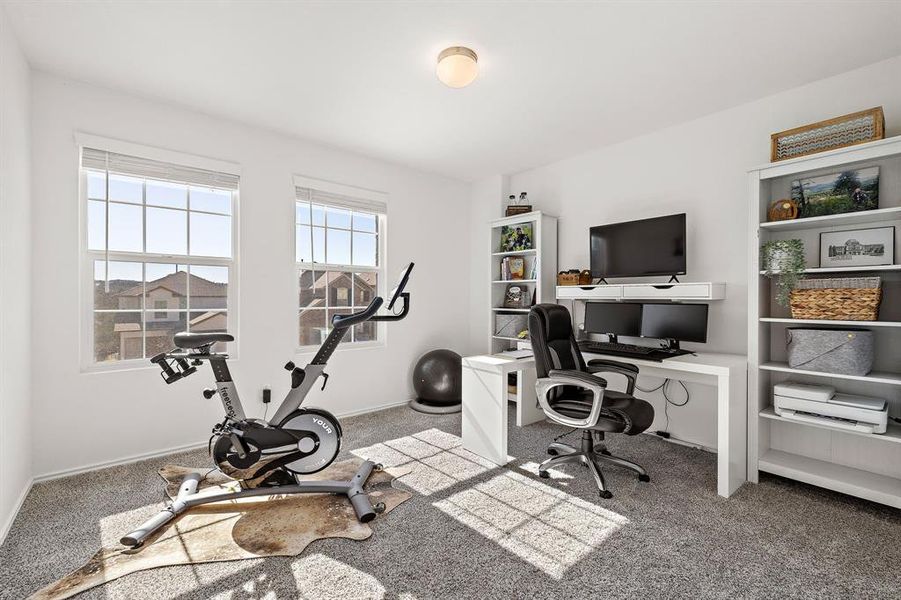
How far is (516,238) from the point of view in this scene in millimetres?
4449

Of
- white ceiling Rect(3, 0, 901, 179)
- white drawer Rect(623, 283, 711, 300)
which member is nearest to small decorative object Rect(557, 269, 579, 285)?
white drawer Rect(623, 283, 711, 300)

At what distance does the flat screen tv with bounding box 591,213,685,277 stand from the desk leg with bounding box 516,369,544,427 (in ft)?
3.70

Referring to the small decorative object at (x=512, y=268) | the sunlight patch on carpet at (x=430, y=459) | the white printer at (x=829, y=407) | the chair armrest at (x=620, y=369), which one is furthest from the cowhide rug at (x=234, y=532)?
the small decorative object at (x=512, y=268)

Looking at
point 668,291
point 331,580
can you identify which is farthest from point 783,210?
point 331,580

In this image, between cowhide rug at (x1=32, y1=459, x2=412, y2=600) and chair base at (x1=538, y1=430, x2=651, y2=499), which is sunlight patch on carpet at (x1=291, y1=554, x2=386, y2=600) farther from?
chair base at (x1=538, y1=430, x2=651, y2=499)

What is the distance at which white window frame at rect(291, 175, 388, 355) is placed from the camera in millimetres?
3715

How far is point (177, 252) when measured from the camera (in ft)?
10.4

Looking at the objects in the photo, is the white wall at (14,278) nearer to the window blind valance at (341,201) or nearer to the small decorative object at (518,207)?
the window blind valance at (341,201)

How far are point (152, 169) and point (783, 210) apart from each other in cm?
424

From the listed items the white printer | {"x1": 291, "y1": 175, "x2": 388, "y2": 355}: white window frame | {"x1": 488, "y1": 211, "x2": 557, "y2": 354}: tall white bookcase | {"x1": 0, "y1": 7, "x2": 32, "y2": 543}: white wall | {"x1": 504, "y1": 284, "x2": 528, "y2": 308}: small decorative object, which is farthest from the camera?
{"x1": 504, "y1": 284, "x2": 528, "y2": 308}: small decorative object

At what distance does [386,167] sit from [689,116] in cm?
273

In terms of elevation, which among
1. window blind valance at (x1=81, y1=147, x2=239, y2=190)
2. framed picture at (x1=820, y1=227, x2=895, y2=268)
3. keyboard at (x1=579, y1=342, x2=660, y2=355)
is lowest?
keyboard at (x1=579, y1=342, x2=660, y2=355)

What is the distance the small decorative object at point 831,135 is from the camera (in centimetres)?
232

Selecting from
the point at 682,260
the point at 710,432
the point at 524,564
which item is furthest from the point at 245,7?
the point at 710,432
